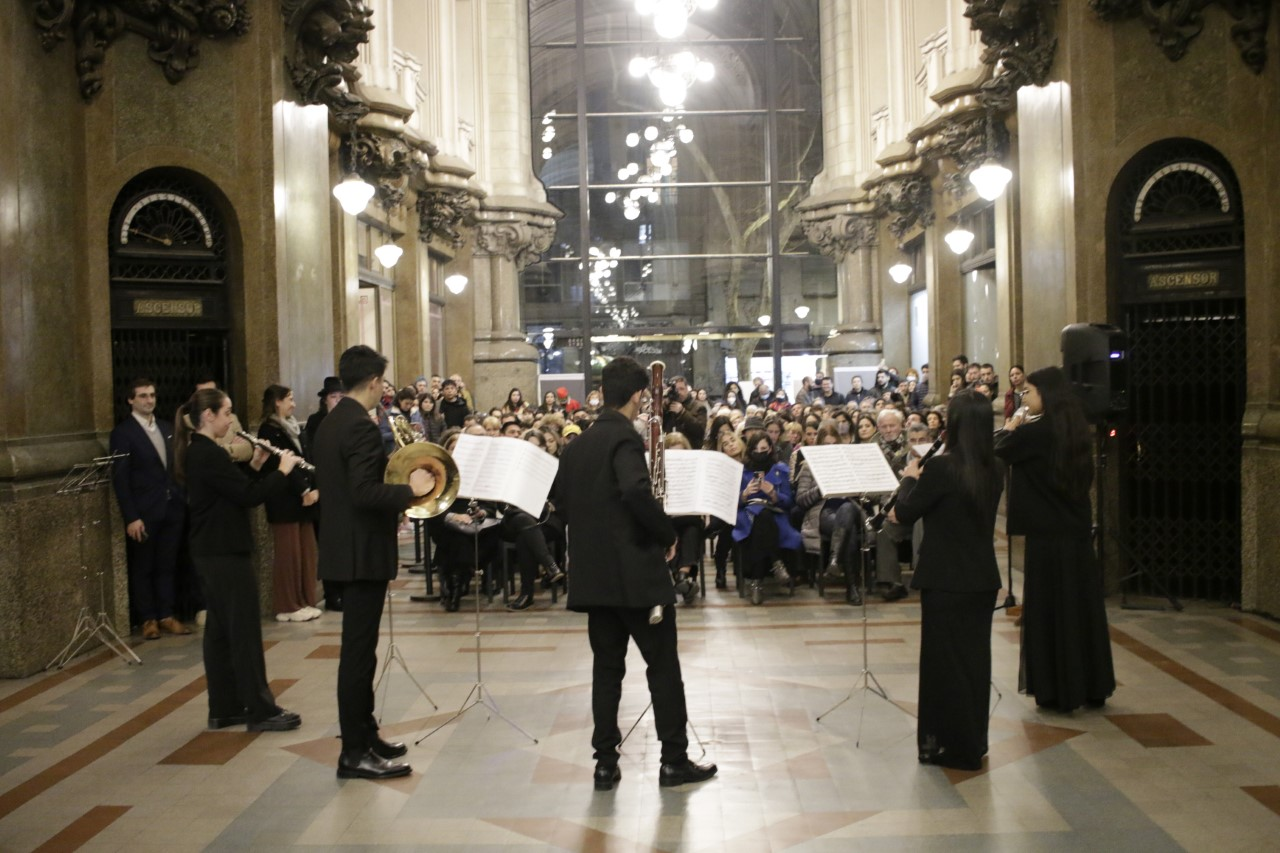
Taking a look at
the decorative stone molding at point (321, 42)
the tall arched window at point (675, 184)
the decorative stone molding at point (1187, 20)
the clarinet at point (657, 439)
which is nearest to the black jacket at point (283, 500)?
the decorative stone molding at point (321, 42)

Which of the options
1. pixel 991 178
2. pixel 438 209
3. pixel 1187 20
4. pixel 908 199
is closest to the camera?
pixel 1187 20

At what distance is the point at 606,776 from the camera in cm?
628

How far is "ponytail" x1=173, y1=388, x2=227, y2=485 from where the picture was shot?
7.19 meters

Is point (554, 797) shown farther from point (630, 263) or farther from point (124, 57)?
point (630, 263)

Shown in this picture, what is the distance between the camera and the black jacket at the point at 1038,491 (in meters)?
7.32

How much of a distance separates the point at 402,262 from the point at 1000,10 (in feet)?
39.8

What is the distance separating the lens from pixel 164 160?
35.2 feet

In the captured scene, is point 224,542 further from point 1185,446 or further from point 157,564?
point 1185,446

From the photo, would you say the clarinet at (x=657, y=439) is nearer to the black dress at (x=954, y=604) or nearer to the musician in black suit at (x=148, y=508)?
the black dress at (x=954, y=604)

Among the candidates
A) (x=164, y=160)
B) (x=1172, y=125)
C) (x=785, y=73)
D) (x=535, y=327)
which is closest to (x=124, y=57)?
(x=164, y=160)

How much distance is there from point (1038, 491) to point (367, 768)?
370cm

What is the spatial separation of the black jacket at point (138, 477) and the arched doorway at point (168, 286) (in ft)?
3.16

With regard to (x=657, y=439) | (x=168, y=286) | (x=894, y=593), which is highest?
(x=168, y=286)

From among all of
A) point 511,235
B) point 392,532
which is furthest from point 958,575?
point 511,235
